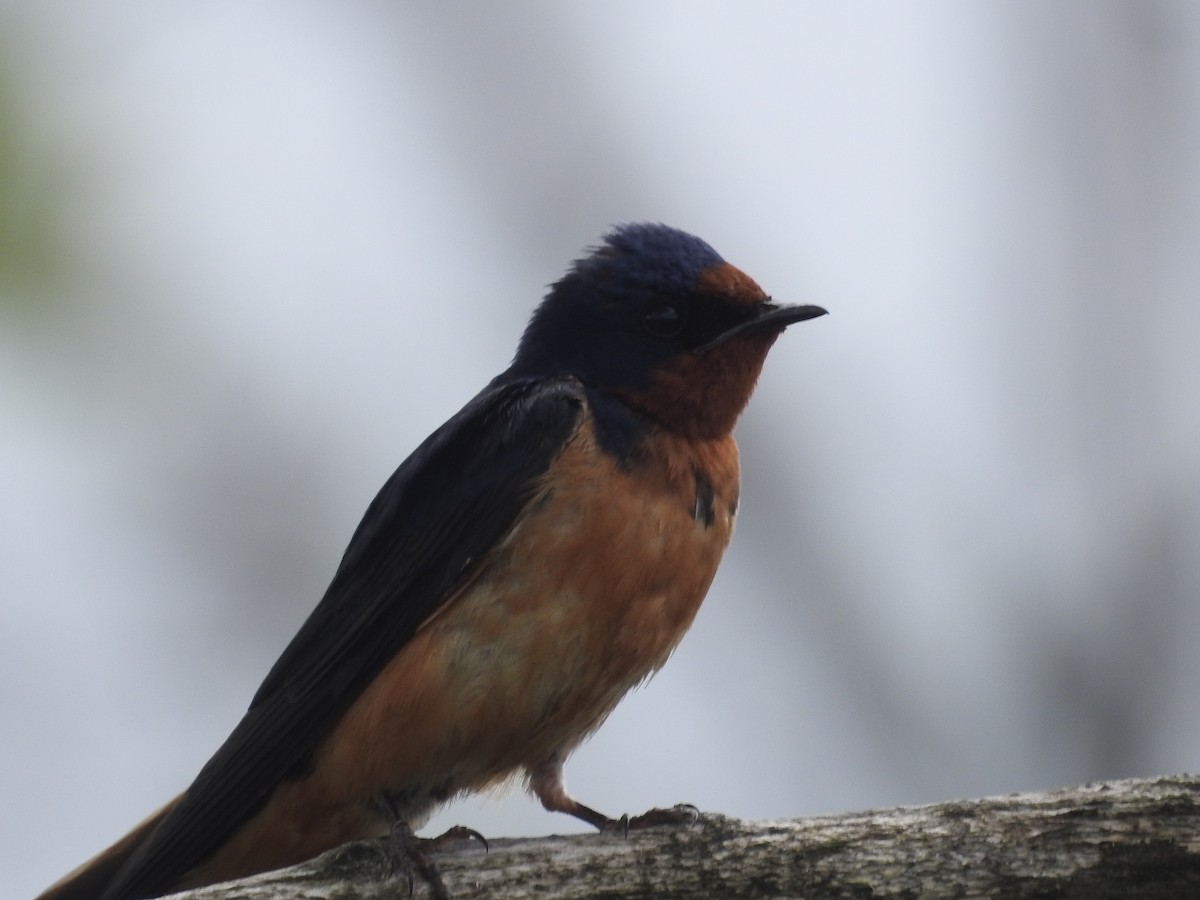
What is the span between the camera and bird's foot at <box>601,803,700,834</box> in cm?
321

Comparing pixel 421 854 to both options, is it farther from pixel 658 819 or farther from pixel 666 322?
pixel 666 322

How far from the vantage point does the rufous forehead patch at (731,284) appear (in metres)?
4.02

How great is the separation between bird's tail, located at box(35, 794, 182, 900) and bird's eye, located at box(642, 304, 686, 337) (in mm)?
1579

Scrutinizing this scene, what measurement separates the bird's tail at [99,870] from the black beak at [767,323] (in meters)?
1.66

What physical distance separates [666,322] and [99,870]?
1.85m

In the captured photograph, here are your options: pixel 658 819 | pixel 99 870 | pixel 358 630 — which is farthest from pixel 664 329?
pixel 99 870

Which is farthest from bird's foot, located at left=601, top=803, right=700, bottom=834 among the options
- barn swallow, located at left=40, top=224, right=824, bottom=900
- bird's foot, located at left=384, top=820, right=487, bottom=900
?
bird's foot, located at left=384, top=820, right=487, bottom=900

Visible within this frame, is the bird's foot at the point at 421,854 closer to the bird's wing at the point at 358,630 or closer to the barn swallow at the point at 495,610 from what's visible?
the barn swallow at the point at 495,610

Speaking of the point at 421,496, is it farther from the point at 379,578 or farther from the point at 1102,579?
the point at 1102,579

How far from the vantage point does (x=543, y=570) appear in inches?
138

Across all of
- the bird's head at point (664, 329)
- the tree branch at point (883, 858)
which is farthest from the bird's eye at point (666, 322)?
the tree branch at point (883, 858)

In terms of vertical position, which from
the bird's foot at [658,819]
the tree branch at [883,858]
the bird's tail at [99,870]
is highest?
the bird's tail at [99,870]

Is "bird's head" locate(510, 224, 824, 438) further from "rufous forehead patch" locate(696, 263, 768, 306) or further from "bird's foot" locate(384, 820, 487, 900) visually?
"bird's foot" locate(384, 820, 487, 900)

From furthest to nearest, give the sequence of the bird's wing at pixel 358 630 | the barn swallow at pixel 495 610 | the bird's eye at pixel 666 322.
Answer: the bird's eye at pixel 666 322 < the bird's wing at pixel 358 630 < the barn swallow at pixel 495 610
